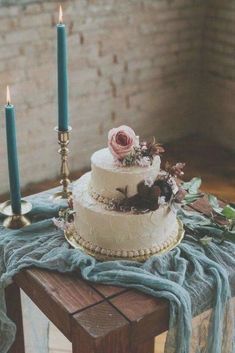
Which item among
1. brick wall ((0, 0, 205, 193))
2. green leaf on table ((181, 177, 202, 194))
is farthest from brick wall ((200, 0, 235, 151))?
green leaf on table ((181, 177, 202, 194))

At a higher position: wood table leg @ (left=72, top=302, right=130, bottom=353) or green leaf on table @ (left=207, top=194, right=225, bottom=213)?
green leaf on table @ (left=207, top=194, right=225, bottom=213)

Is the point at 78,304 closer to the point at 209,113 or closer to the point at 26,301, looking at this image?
the point at 26,301

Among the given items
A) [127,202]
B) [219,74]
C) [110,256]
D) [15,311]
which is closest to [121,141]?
[127,202]

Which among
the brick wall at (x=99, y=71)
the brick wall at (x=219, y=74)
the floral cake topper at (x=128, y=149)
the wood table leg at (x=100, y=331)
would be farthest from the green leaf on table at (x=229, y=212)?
the brick wall at (x=219, y=74)

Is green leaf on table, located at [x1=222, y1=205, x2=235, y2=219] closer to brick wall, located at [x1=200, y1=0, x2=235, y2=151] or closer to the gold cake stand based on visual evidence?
the gold cake stand

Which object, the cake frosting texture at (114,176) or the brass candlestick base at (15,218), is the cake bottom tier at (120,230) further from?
the brass candlestick base at (15,218)

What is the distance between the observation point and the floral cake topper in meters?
1.25

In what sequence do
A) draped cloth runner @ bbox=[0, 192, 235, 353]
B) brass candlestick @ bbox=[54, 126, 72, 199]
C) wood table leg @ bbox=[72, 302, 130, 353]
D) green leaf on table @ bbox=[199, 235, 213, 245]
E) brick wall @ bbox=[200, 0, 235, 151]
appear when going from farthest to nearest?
brick wall @ bbox=[200, 0, 235, 151] → brass candlestick @ bbox=[54, 126, 72, 199] → green leaf on table @ bbox=[199, 235, 213, 245] → draped cloth runner @ bbox=[0, 192, 235, 353] → wood table leg @ bbox=[72, 302, 130, 353]

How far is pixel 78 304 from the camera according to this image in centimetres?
116

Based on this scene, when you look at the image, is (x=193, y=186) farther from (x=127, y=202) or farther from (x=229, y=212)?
(x=127, y=202)

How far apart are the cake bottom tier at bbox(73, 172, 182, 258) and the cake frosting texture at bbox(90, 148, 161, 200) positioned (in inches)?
1.3

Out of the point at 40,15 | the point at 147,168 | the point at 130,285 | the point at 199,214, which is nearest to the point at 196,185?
the point at 199,214

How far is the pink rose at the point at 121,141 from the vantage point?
125 cm

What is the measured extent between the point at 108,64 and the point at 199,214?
167cm
